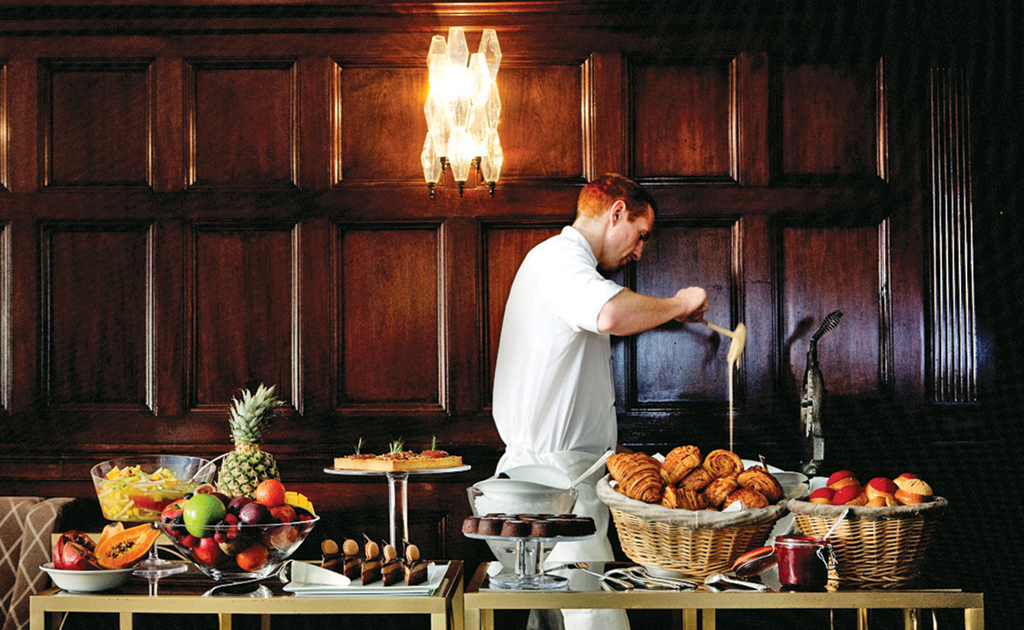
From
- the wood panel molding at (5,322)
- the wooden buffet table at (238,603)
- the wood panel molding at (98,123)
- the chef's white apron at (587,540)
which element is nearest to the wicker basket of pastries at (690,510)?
the chef's white apron at (587,540)

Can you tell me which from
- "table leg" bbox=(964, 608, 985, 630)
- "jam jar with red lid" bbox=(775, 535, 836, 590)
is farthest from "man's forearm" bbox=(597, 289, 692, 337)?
"table leg" bbox=(964, 608, 985, 630)

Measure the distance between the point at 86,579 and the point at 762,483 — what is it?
154cm

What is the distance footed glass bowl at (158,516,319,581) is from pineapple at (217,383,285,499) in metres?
0.73

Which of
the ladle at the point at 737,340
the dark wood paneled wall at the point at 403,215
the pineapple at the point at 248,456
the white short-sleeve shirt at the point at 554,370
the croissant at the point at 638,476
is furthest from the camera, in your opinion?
the dark wood paneled wall at the point at 403,215

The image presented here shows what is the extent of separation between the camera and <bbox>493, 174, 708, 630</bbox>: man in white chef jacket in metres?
2.77

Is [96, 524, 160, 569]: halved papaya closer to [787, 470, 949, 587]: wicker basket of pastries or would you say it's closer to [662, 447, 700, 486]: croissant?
[662, 447, 700, 486]: croissant

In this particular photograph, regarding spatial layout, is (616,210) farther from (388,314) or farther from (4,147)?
(4,147)

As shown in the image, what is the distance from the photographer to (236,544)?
2.04 metres

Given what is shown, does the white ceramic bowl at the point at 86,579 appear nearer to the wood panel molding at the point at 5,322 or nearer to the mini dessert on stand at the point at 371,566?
the mini dessert on stand at the point at 371,566

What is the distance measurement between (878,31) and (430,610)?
9.62ft

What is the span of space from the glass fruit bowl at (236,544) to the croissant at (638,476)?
74 cm

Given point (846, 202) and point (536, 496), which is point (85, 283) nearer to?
point (536, 496)

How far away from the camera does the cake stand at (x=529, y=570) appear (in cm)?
200

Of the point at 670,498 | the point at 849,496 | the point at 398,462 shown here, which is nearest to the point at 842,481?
the point at 849,496
